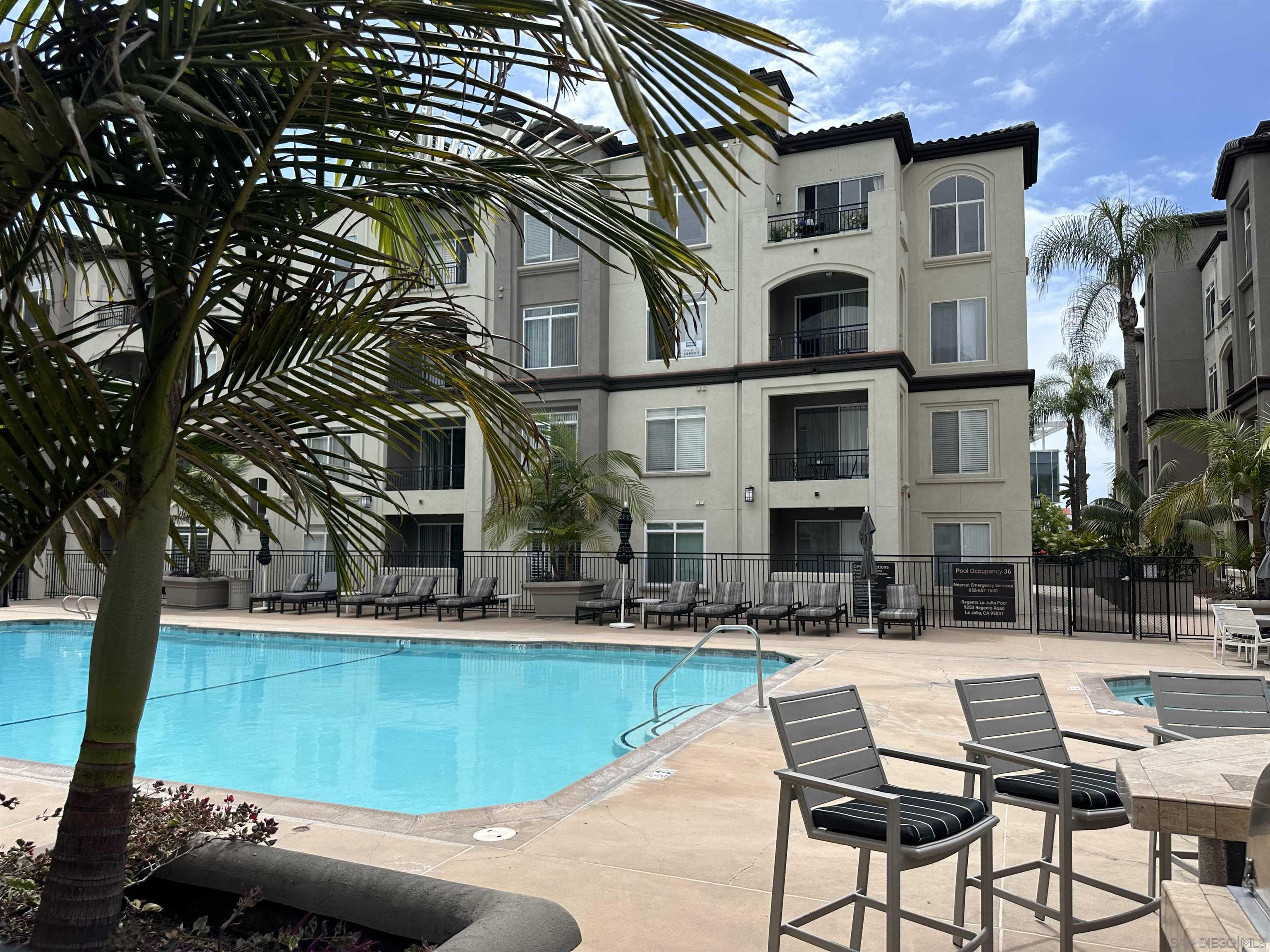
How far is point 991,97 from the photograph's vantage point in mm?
28562

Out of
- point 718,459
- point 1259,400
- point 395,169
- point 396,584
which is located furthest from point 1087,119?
point 395,169

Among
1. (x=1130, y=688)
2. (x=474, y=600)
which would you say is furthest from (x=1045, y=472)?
(x=1130, y=688)

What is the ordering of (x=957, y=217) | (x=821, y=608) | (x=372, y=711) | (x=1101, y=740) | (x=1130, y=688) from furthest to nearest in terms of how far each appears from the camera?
(x=957, y=217) → (x=821, y=608) → (x=1130, y=688) → (x=372, y=711) → (x=1101, y=740)

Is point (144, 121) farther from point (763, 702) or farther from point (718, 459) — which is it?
point (718, 459)

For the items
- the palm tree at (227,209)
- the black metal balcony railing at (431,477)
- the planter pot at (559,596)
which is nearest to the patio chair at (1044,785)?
the palm tree at (227,209)

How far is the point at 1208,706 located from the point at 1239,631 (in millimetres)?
10047

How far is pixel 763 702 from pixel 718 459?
1305 cm

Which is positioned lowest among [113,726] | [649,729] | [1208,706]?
[649,729]

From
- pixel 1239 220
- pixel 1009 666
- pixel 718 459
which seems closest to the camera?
pixel 1009 666

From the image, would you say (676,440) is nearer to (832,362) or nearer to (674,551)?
(674,551)

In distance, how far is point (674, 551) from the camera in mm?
23344

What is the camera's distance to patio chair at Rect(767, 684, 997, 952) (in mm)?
3512

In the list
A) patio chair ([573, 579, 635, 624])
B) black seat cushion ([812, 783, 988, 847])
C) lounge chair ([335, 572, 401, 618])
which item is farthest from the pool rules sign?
black seat cushion ([812, 783, 988, 847])

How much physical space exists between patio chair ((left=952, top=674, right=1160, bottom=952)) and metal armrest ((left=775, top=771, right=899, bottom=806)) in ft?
2.52
